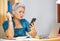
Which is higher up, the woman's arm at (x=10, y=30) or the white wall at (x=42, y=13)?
the white wall at (x=42, y=13)

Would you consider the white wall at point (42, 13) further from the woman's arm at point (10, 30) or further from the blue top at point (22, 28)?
the woman's arm at point (10, 30)

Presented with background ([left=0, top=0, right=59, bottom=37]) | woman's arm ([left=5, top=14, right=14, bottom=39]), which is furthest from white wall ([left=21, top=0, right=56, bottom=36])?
woman's arm ([left=5, top=14, right=14, bottom=39])

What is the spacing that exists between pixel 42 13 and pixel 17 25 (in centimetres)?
27

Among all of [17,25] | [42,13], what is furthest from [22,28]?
[42,13]

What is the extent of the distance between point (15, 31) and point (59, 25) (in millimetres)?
445

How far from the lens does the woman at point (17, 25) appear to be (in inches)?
48.7

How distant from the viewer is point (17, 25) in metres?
1.27

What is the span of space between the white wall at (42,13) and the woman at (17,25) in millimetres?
50

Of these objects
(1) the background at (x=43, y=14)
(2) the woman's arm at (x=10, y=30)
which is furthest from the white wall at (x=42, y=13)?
(2) the woman's arm at (x=10, y=30)

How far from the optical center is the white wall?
128cm

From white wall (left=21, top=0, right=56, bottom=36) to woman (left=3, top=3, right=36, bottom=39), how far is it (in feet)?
0.16

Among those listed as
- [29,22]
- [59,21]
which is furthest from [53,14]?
[29,22]

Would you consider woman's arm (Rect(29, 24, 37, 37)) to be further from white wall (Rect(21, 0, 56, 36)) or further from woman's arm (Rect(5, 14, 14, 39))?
woman's arm (Rect(5, 14, 14, 39))

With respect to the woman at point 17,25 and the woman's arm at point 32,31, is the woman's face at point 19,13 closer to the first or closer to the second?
the woman at point 17,25
